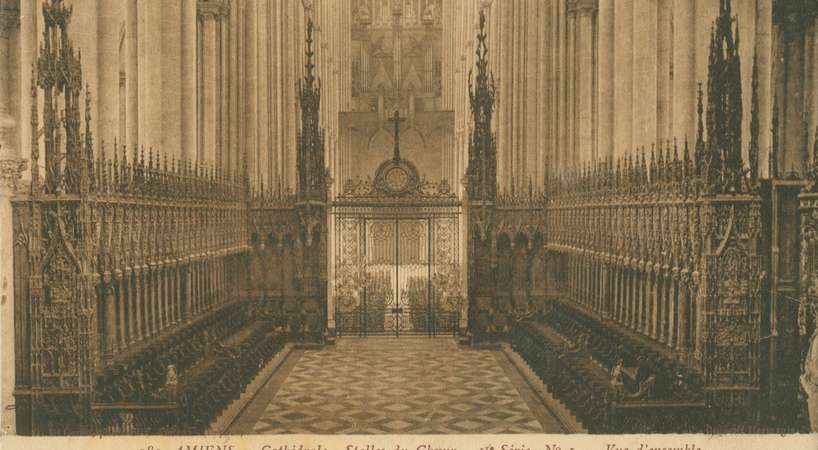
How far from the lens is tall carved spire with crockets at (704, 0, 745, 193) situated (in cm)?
732

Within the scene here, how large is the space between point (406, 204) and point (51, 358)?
9.08 metres

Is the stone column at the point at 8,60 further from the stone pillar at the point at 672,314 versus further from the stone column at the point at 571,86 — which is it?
Result: the stone column at the point at 571,86

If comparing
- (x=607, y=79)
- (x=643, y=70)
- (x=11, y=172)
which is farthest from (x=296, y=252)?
(x=11, y=172)

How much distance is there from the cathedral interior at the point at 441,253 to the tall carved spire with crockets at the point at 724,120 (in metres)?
0.02

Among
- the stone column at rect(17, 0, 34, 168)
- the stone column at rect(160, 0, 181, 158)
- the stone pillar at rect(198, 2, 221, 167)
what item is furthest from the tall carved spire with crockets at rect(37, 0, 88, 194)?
the stone pillar at rect(198, 2, 221, 167)

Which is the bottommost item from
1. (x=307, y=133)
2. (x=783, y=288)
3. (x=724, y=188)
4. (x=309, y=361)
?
(x=309, y=361)

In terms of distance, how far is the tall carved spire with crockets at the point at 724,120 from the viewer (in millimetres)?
7316

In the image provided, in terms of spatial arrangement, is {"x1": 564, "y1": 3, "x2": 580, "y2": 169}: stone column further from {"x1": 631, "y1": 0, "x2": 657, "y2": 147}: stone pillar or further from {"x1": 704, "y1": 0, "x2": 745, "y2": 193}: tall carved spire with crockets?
{"x1": 704, "y1": 0, "x2": 745, "y2": 193}: tall carved spire with crockets

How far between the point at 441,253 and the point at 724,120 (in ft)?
35.8

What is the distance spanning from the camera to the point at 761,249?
7.32m

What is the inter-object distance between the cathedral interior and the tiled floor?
0.07 metres

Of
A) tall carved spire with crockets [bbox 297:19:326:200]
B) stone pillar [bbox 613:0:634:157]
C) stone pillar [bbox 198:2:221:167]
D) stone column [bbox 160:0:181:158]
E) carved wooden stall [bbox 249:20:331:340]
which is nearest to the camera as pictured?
stone column [bbox 160:0:181:158]

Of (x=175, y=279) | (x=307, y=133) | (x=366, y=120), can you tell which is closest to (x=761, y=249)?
(x=175, y=279)

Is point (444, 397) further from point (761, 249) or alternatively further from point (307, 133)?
point (307, 133)
